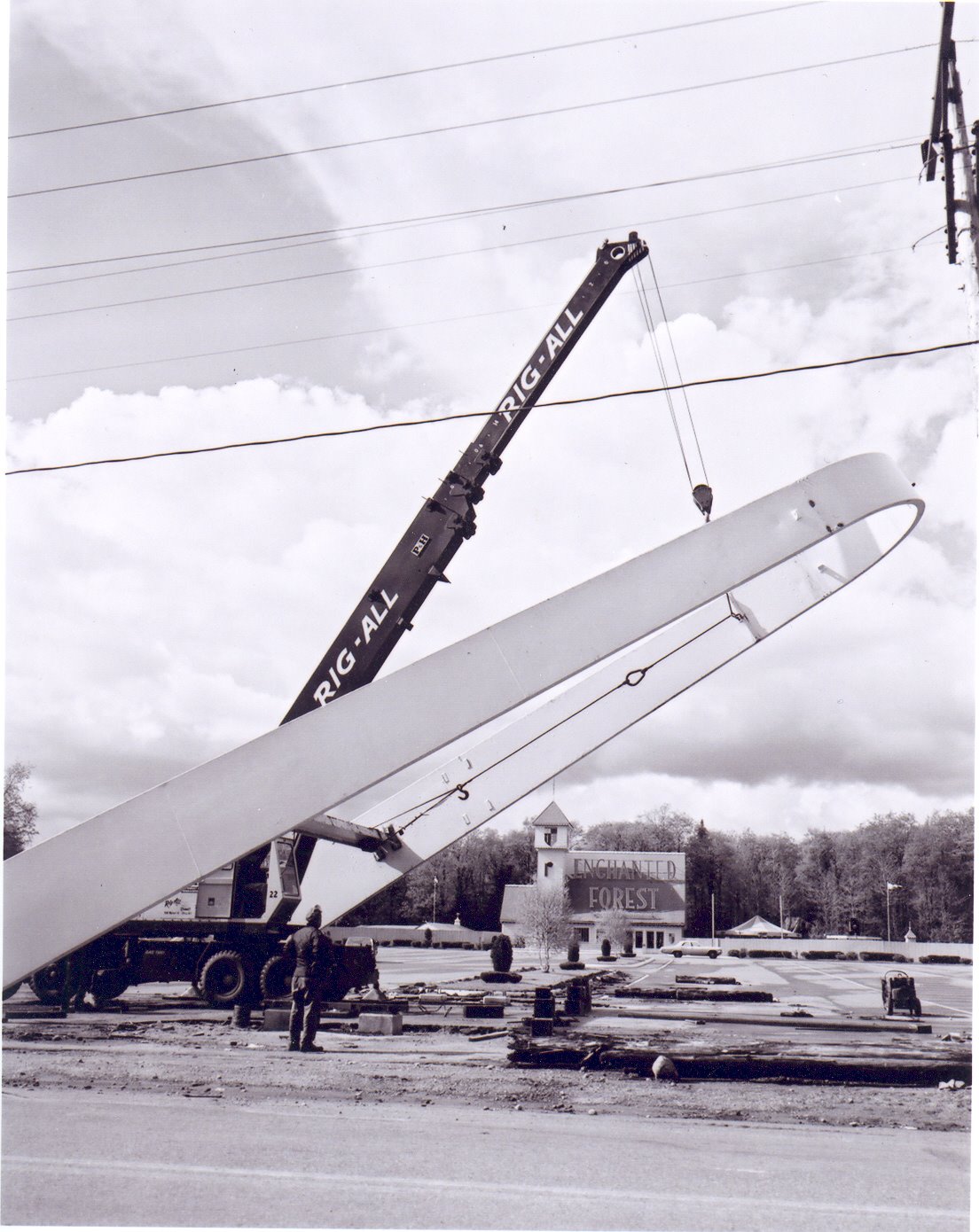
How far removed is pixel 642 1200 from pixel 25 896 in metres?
3.62

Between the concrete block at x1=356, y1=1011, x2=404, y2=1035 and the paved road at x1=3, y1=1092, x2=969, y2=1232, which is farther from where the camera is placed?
the concrete block at x1=356, y1=1011, x2=404, y2=1035

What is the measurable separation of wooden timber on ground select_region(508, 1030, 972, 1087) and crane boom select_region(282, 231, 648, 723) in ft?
15.0

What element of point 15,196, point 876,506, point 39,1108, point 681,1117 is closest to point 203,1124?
point 39,1108

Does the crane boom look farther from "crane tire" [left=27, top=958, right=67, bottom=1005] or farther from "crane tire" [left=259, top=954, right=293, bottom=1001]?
"crane tire" [left=27, top=958, right=67, bottom=1005]

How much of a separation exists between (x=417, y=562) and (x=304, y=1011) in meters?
5.18

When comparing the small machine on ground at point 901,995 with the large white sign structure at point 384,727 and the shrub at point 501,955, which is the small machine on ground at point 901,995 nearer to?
the shrub at point 501,955

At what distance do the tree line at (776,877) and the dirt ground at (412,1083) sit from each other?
226cm

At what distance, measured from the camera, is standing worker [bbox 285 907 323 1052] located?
958 cm

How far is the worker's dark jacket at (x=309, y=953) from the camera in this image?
9602 mm

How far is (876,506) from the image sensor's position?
5824 mm

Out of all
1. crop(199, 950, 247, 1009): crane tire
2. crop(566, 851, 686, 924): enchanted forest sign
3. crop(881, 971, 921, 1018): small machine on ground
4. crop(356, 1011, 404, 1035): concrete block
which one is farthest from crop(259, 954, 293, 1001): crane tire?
crop(566, 851, 686, 924): enchanted forest sign

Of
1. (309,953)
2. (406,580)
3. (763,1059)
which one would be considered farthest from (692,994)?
(406,580)

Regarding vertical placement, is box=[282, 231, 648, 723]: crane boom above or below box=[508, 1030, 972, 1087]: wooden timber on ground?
above

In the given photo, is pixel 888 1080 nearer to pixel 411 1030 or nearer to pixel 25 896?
pixel 411 1030
